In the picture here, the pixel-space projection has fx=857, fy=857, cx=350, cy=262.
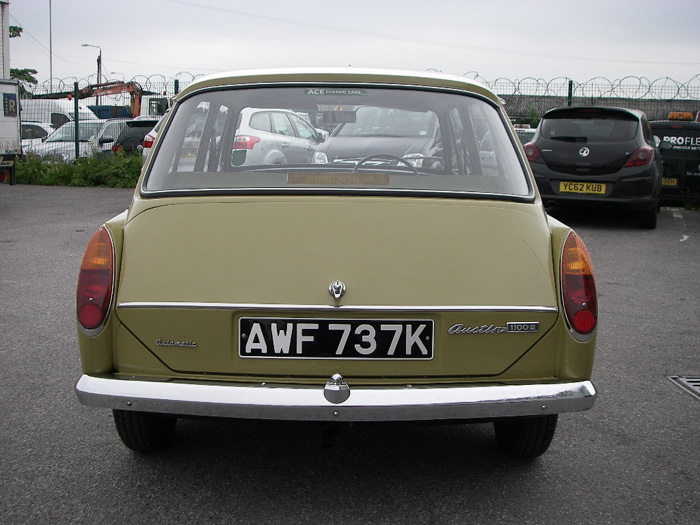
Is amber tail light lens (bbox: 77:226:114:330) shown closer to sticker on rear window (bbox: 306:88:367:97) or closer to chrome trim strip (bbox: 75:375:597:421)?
chrome trim strip (bbox: 75:375:597:421)

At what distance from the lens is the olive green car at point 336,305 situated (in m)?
2.94

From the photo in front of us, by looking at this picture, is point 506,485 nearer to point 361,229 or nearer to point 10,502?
point 361,229

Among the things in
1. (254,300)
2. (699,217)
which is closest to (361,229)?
(254,300)

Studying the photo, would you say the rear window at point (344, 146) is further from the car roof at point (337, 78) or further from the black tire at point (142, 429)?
the black tire at point (142, 429)

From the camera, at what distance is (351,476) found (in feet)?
11.3

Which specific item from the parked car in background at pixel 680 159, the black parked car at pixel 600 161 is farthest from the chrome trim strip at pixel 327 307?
the parked car in background at pixel 680 159

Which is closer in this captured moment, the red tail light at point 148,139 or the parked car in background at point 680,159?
the parked car in background at point 680,159

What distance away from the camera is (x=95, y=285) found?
10.3 ft

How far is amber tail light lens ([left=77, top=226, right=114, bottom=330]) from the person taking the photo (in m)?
3.10

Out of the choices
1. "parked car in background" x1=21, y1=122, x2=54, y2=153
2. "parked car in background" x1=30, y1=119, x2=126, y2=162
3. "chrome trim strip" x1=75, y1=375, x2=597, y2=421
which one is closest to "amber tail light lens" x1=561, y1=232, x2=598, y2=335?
"chrome trim strip" x1=75, y1=375, x2=597, y2=421

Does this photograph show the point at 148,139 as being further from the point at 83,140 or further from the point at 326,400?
the point at 326,400

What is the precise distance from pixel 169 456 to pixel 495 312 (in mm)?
1564

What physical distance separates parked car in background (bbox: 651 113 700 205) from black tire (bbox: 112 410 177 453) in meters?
11.1

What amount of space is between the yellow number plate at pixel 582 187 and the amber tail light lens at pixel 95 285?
29.5 ft
